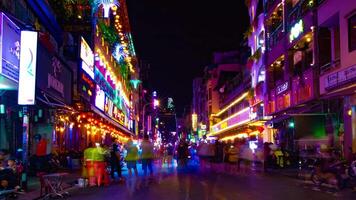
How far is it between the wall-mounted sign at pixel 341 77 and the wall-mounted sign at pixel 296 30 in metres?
6.60

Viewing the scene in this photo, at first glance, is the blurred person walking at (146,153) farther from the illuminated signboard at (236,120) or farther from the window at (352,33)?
the illuminated signboard at (236,120)

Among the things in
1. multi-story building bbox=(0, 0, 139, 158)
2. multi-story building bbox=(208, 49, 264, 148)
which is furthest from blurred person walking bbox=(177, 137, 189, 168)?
multi-story building bbox=(0, 0, 139, 158)

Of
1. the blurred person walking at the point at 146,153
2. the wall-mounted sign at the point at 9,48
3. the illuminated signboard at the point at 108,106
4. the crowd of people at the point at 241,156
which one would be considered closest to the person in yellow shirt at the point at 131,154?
the blurred person walking at the point at 146,153

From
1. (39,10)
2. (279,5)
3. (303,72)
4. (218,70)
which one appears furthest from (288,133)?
(218,70)

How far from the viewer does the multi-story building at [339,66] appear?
2706 centimetres

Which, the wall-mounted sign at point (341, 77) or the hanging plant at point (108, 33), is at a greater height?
the hanging plant at point (108, 33)

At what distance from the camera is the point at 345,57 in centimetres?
2814

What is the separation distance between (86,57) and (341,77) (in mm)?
16147

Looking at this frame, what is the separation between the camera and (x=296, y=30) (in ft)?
120

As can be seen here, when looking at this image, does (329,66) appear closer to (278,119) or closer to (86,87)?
(278,119)

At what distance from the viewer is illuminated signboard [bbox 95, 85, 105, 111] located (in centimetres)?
3977

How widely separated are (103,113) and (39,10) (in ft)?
55.1

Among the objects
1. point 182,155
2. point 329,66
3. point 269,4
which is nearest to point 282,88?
point 269,4

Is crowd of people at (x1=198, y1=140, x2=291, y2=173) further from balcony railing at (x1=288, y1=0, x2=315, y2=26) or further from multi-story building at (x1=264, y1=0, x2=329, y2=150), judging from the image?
balcony railing at (x1=288, y1=0, x2=315, y2=26)
